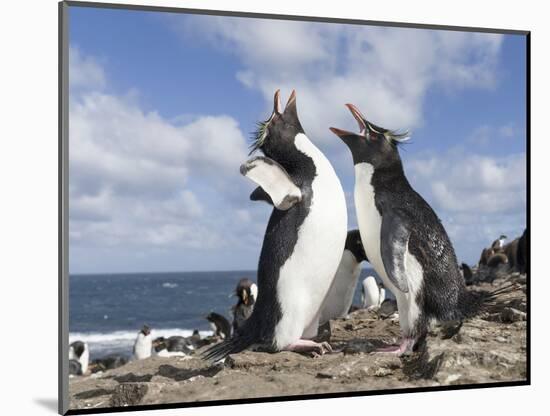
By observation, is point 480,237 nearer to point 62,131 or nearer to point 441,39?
point 441,39

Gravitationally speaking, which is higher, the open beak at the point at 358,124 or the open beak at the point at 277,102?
the open beak at the point at 277,102

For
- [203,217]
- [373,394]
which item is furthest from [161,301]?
[373,394]

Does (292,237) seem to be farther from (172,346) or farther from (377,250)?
(172,346)

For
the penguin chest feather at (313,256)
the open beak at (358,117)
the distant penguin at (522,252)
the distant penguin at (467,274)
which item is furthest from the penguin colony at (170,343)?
the distant penguin at (522,252)

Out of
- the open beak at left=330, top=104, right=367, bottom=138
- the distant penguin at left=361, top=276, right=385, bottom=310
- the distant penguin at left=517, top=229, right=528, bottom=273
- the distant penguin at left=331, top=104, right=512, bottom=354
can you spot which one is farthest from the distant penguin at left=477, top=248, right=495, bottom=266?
the open beak at left=330, top=104, right=367, bottom=138

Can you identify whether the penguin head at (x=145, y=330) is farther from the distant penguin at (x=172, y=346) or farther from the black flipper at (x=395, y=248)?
the black flipper at (x=395, y=248)

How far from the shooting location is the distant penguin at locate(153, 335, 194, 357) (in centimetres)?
512

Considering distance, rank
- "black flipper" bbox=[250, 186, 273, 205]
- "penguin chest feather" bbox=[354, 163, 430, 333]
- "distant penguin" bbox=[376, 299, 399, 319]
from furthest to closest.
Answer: "distant penguin" bbox=[376, 299, 399, 319] < "penguin chest feather" bbox=[354, 163, 430, 333] < "black flipper" bbox=[250, 186, 273, 205]

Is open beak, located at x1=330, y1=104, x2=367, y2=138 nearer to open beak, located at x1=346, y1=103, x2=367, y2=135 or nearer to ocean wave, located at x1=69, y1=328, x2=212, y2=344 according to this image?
open beak, located at x1=346, y1=103, x2=367, y2=135

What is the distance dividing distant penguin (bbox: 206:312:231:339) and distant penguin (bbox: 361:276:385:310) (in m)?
0.95

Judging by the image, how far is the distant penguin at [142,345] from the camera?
4938mm

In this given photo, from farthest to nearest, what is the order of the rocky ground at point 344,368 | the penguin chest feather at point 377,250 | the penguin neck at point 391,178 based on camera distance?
the penguin neck at point 391,178, the penguin chest feather at point 377,250, the rocky ground at point 344,368

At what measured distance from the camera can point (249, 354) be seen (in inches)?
195

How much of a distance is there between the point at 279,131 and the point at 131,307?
149cm
